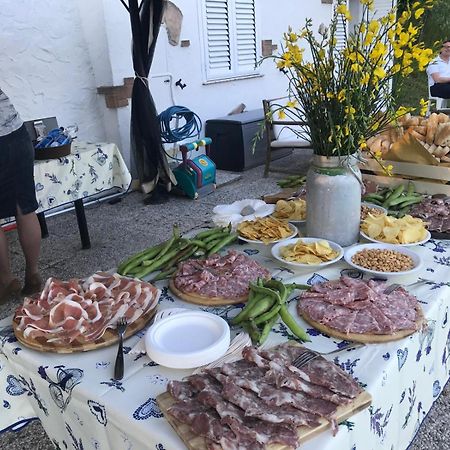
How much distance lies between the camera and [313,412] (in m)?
0.96

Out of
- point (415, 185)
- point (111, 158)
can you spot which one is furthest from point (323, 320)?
point (111, 158)

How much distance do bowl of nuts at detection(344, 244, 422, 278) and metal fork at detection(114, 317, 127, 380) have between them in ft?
2.65

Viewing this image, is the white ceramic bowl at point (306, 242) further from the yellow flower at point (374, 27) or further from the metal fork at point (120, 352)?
the yellow flower at point (374, 27)

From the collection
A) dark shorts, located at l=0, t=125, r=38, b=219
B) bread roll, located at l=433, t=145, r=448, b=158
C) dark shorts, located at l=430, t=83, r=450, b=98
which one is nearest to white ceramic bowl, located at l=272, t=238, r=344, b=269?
bread roll, located at l=433, t=145, r=448, b=158

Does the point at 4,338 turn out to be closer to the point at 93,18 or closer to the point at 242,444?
the point at 242,444

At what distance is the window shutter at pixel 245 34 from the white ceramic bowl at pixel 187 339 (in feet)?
20.0

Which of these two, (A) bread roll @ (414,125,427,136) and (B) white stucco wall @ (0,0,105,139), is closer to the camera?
(A) bread roll @ (414,125,427,136)

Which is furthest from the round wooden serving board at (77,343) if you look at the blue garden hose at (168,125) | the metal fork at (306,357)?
the blue garden hose at (168,125)

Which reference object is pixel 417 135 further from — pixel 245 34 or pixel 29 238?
pixel 245 34

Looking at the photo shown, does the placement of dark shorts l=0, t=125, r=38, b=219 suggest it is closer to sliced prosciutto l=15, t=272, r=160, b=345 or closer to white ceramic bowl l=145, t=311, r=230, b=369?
sliced prosciutto l=15, t=272, r=160, b=345

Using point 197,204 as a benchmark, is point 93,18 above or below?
above

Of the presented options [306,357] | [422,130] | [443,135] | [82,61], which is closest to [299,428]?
[306,357]

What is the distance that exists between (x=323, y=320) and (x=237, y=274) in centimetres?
35

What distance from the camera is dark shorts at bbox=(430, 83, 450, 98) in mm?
7355
